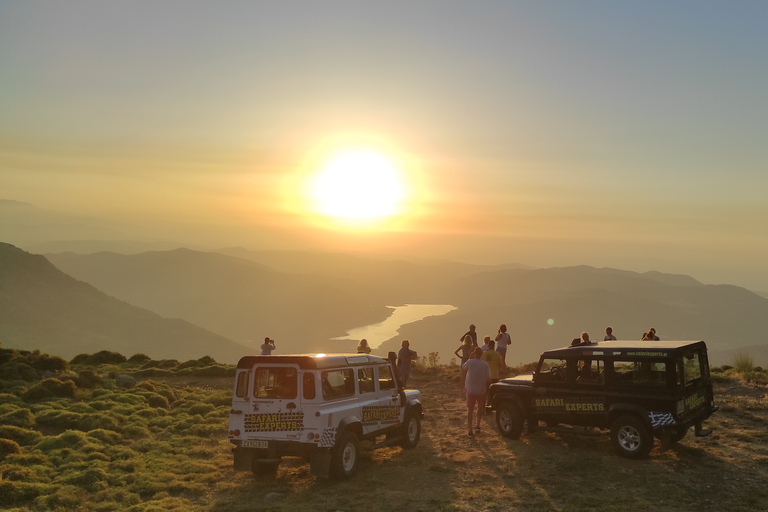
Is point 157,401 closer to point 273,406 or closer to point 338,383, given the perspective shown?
point 273,406

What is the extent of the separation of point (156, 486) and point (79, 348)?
188 meters

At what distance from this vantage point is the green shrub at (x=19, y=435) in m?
16.2

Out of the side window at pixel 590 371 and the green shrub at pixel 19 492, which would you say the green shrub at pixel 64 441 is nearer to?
the green shrub at pixel 19 492

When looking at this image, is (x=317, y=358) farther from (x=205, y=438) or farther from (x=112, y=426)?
(x=112, y=426)

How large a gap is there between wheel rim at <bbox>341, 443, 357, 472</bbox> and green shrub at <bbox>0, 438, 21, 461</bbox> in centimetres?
873

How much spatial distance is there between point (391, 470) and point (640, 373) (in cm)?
599

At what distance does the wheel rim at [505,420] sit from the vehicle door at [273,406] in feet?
20.9

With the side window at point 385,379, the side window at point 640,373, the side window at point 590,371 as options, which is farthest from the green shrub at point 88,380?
the side window at point 640,373

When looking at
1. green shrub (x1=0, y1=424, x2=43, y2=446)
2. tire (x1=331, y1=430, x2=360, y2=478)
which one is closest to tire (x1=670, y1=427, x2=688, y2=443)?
tire (x1=331, y1=430, x2=360, y2=478)

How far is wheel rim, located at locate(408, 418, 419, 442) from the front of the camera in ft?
49.0

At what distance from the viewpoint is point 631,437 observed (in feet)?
42.7

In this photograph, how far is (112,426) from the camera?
18.4 meters

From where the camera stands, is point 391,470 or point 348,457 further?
point 391,470

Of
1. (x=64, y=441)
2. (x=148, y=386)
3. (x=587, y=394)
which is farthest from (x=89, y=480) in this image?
(x=148, y=386)
